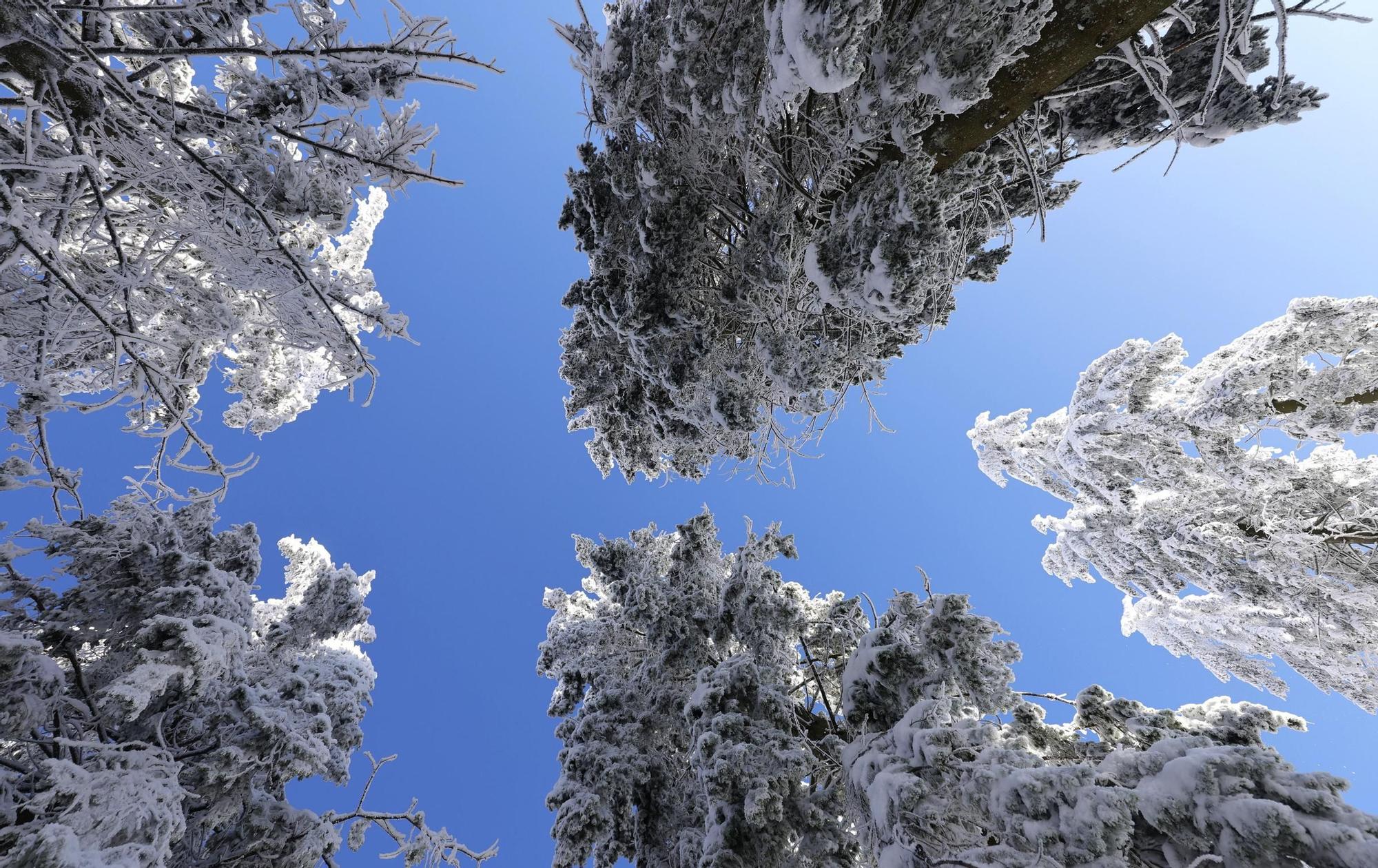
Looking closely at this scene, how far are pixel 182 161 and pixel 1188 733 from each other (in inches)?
281

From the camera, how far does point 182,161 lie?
2.71 meters

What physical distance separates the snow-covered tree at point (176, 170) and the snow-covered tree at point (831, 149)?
2.14 m

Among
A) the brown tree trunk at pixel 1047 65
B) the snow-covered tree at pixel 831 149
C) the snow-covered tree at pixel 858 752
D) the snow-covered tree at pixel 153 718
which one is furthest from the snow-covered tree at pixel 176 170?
the snow-covered tree at pixel 858 752

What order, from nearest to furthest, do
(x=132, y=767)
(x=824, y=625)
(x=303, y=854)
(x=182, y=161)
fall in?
(x=182, y=161) → (x=132, y=767) → (x=303, y=854) → (x=824, y=625)

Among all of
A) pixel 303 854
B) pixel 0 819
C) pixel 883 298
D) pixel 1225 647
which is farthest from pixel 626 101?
pixel 1225 647

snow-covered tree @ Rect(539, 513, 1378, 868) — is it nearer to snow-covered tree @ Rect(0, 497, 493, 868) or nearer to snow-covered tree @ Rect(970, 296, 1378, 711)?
snow-covered tree @ Rect(0, 497, 493, 868)

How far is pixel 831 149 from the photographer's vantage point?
149 inches

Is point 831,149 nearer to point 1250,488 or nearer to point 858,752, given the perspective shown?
point 858,752

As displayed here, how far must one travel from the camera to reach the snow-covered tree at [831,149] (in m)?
2.69

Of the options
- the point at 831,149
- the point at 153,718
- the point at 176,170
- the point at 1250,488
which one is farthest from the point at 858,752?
the point at 1250,488

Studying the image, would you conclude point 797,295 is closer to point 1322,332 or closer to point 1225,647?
point 1322,332

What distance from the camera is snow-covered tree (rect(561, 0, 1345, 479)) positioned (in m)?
2.69

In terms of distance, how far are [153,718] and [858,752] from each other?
18.4 ft

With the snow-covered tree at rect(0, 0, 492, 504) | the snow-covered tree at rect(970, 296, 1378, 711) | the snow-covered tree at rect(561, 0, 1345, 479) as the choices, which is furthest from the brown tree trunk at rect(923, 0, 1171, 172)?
the snow-covered tree at rect(970, 296, 1378, 711)
